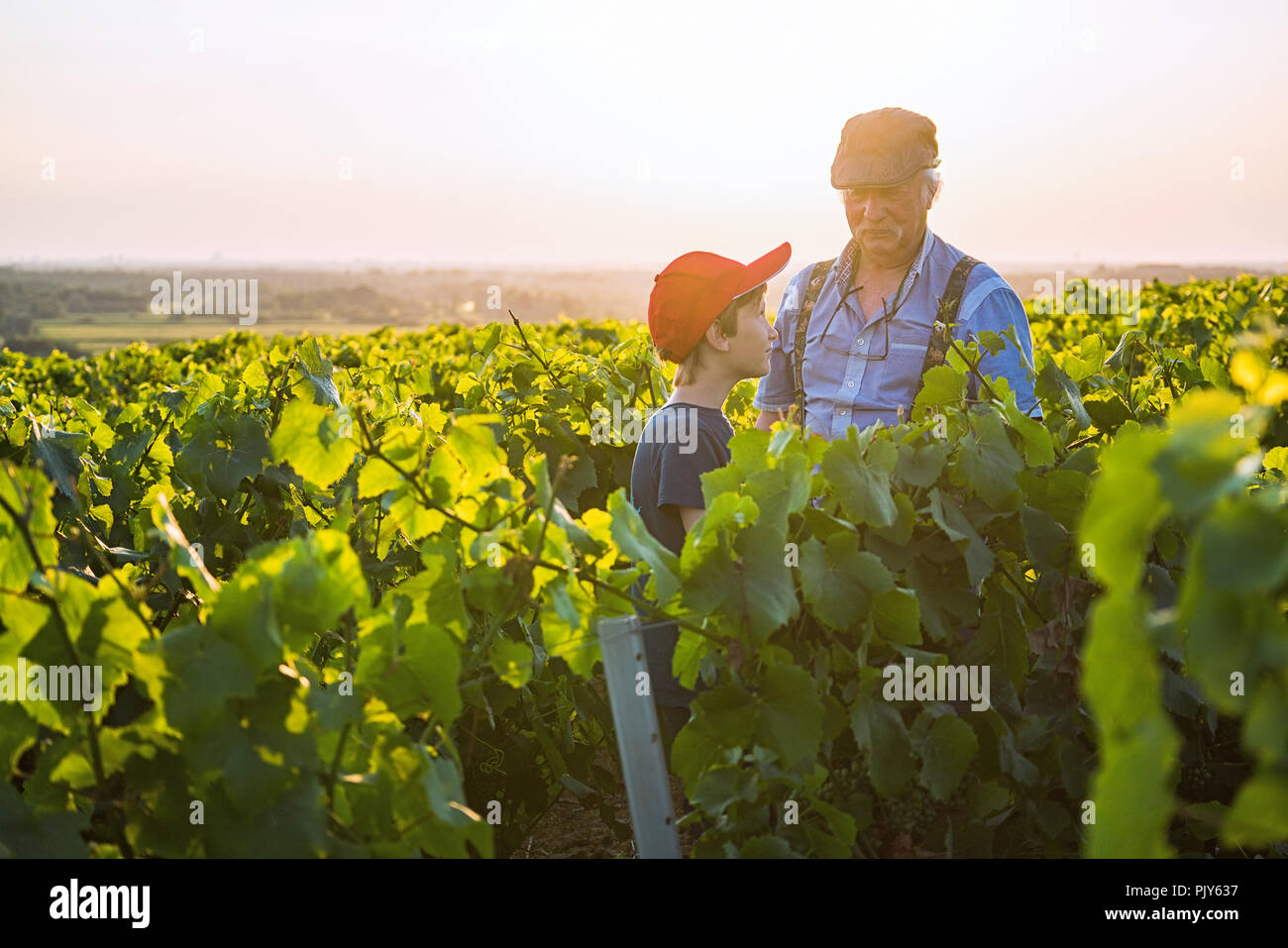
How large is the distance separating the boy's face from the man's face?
45.6 inches

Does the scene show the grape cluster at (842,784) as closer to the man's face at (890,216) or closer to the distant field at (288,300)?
the man's face at (890,216)

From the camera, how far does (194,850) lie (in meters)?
1.60

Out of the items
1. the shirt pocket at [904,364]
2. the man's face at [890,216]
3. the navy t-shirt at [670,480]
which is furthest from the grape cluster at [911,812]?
the man's face at [890,216]

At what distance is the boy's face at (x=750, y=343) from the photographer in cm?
353

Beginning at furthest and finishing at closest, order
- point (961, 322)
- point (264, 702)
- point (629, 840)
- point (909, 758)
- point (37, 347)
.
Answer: point (37, 347), point (961, 322), point (629, 840), point (909, 758), point (264, 702)

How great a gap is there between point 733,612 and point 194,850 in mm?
860

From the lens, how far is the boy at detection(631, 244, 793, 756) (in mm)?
3203

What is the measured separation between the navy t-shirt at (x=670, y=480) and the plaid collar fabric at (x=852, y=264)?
1508mm

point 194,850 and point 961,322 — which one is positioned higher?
point 961,322

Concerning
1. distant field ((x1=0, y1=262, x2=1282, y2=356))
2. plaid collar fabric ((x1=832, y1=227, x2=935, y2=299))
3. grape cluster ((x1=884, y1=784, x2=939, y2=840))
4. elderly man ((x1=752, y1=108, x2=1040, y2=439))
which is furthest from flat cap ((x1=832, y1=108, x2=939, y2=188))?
distant field ((x1=0, y1=262, x2=1282, y2=356))

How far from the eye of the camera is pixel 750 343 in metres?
3.54

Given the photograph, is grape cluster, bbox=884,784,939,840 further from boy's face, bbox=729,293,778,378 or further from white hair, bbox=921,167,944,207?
white hair, bbox=921,167,944,207
